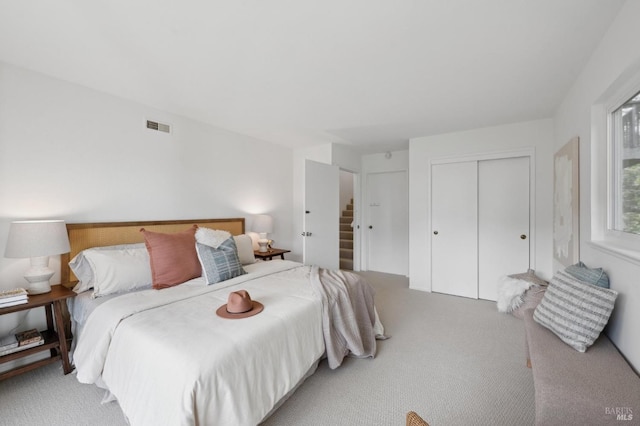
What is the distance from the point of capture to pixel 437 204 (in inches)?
158

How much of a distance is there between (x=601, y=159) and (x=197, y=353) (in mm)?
2695

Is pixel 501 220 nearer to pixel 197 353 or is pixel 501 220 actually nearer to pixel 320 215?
pixel 320 215

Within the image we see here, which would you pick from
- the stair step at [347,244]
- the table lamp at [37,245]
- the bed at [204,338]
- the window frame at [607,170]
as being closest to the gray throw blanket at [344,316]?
the bed at [204,338]

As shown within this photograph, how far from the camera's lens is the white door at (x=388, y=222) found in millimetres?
5066

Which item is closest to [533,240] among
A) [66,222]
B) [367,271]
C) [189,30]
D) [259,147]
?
[367,271]

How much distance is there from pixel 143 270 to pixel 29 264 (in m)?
0.83

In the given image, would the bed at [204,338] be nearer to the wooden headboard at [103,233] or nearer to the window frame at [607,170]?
the wooden headboard at [103,233]

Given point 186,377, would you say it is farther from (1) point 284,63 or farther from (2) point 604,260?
(2) point 604,260

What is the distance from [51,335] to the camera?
2102mm

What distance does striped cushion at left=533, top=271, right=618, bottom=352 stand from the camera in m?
1.46

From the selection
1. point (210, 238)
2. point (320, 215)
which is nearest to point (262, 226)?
point (320, 215)

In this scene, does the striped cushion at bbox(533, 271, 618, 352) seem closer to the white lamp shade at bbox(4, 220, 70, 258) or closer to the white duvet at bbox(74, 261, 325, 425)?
the white duvet at bbox(74, 261, 325, 425)

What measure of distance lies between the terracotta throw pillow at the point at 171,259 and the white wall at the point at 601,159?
285cm

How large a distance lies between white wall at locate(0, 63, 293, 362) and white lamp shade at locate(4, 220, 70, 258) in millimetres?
287
